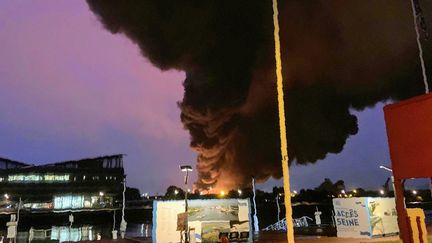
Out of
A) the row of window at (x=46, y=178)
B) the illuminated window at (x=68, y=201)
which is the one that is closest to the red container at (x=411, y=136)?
the illuminated window at (x=68, y=201)

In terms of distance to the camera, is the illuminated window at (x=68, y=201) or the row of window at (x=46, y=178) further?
the illuminated window at (x=68, y=201)

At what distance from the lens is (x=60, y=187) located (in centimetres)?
12775

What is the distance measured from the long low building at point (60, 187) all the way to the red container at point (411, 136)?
11840 cm

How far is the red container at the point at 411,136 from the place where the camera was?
43.5 feet

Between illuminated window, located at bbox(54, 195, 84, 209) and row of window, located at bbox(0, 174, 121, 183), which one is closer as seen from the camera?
row of window, located at bbox(0, 174, 121, 183)

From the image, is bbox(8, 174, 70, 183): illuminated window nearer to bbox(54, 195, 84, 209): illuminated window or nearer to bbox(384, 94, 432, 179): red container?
bbox(54, 195, 84, 209): illuminated window

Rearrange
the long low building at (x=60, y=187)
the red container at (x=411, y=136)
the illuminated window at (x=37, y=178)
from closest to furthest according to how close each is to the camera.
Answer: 1. the red container at (x=411, y=136)
2. the long low building at (x=60, y=187)
3. the illuminated window at (x=37, y=178)

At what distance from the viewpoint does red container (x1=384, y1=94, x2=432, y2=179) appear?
13.3 m

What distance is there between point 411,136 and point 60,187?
425 ft

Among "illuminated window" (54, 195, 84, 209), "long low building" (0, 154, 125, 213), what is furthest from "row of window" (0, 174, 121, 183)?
"illuminated window" (54, 195, 84, 209)

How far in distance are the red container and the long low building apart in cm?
11840

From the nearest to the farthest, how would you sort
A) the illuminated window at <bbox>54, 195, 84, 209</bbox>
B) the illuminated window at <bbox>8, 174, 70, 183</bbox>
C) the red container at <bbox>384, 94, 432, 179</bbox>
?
the red container at <bbox>384, 94, 432, 179</bbox>, the illuminated window at <bbox>8, 174, 70, 183</bbox>, the illuminated window at <bbox>54, 195, 84, 209</bbox>

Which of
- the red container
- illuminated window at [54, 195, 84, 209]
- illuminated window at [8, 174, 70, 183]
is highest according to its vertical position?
illuminated window at [8, 174, 70, 183]

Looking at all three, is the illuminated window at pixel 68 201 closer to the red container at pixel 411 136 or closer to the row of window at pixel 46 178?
the row of window at pixel 46 178
